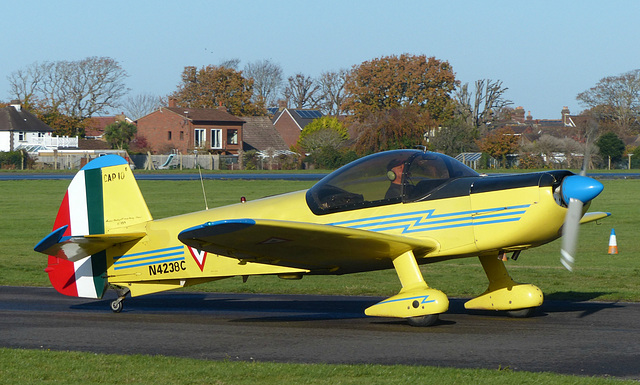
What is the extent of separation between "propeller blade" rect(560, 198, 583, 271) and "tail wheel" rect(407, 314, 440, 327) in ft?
5.23

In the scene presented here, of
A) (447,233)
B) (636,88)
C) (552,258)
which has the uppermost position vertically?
(636,88)

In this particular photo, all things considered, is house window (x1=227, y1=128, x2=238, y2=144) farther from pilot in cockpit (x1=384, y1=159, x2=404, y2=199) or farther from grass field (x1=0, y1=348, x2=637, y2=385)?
grass field (x1=0, y1=348, x2=637, y2=385)

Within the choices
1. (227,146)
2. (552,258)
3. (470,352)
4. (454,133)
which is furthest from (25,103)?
(470,352)

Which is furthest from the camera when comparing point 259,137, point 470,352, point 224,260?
point 259,137

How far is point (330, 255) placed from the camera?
9625 millimetres

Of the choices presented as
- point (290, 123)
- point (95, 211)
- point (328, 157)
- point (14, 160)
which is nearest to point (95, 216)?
point (95, 211)

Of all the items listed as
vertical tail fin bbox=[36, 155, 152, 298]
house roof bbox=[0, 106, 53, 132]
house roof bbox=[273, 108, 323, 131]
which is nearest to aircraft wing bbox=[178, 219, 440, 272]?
vertical tail fin bbox=[36, 155, 152, 298]

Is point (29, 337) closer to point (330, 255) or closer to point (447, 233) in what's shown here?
point (330, 255)

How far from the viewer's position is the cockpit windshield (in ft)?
31.7

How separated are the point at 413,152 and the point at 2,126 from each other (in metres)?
87.0

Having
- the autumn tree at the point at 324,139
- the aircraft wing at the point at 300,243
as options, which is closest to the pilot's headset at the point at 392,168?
the aircraft wing at the point at 300,243

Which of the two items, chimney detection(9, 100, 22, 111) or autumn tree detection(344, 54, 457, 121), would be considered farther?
chimney detection(9, 100, 22, 111)

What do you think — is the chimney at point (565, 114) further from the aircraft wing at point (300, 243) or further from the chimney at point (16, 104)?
the aircraft wing at point (300, 243)

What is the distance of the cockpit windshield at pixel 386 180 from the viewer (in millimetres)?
9672
